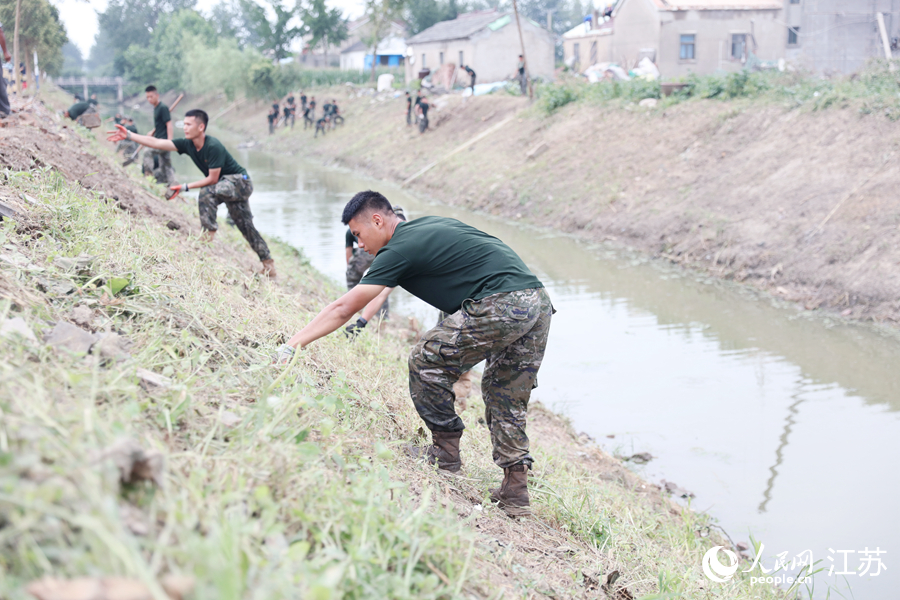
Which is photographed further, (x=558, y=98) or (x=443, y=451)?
(x=558, y=98)

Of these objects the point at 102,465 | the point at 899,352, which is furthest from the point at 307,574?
the point at 899,352

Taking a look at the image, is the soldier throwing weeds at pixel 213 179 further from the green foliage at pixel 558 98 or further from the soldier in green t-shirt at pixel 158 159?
the green foliage at pixel 558 98

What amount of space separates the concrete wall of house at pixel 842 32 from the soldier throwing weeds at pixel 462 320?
66.5 feet

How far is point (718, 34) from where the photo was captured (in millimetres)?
28594

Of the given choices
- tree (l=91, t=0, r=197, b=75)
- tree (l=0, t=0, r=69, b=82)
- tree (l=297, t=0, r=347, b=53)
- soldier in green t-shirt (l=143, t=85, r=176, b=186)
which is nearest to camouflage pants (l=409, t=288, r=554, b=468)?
soldier in green t-shirt (l=143, t=85, r=176, b=186)

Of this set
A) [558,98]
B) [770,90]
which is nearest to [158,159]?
[770,90]

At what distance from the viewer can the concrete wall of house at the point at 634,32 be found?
94.6 feet

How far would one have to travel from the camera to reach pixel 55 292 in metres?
3.36

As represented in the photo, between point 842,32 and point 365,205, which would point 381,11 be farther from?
point 365,205

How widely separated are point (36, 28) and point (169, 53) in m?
49.9

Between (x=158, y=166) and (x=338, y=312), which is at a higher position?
(x=158, y=166)

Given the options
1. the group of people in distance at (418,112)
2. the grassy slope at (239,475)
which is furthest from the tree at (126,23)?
the grassy slope at (239,475)

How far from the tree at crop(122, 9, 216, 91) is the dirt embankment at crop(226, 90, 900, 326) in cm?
4589

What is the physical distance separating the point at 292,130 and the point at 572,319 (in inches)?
1153
